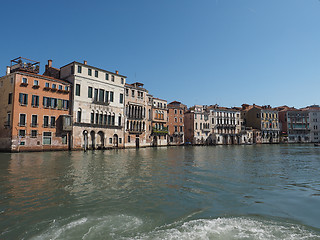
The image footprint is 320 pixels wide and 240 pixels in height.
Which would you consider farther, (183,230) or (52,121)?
(52,121)

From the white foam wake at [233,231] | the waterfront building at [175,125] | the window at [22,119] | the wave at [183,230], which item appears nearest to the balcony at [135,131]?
the waterfront building at [175,125]

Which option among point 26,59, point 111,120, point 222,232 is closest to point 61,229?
point 222,232

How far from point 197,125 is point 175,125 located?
848 centimetres

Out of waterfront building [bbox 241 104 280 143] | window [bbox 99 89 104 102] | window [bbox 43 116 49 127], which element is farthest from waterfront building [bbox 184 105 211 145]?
window [bbox 43 116 49 127]

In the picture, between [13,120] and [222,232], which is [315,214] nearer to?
[222,232]

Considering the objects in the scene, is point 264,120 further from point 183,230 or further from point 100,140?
point 183,230

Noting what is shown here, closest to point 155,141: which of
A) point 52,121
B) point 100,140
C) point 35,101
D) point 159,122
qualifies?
point 159,122

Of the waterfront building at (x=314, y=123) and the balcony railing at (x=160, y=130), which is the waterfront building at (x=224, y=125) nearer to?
the balcony railing at (x=160, y=130)

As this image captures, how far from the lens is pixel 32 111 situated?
97.2 ft

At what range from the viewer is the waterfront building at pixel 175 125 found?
58.2 meters

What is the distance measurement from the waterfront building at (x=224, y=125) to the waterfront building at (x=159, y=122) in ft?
63.1

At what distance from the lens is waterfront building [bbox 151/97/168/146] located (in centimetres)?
5219

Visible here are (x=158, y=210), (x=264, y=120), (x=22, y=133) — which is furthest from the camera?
(x=264, y=120)

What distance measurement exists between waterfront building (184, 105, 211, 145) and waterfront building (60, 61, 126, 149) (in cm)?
2679
